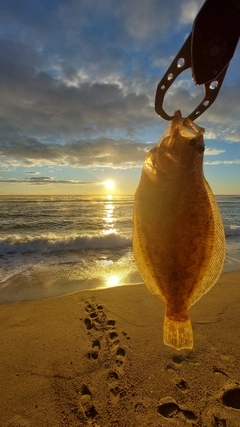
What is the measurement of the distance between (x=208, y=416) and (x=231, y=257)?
8.51m

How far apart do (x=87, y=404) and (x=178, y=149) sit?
331 centimetres

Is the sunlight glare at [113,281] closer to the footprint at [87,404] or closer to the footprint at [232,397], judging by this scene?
the footprint at [87,404]

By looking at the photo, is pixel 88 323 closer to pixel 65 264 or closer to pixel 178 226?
pixel 178 226

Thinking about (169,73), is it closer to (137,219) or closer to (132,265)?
(137,219)

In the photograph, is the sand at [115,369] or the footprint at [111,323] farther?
the footprint at [111,323]

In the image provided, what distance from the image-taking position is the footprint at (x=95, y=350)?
3865 millimetres

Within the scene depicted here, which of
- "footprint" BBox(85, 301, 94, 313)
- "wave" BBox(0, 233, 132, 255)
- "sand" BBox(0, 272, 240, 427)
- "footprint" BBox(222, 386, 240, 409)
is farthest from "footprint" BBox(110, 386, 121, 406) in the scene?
"wave" BBox(0, 233, 132, 255)

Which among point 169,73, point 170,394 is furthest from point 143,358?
point 169,73

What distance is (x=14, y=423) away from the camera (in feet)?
9.32

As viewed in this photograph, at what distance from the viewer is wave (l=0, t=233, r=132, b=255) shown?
12164 millimetres

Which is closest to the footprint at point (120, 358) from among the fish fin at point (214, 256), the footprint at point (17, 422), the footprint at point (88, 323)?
the footprint at point (88, 323)

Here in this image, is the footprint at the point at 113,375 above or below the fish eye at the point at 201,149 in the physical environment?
below

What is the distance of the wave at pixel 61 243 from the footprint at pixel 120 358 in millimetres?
8772

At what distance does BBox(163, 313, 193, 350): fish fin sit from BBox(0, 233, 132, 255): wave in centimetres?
1050
